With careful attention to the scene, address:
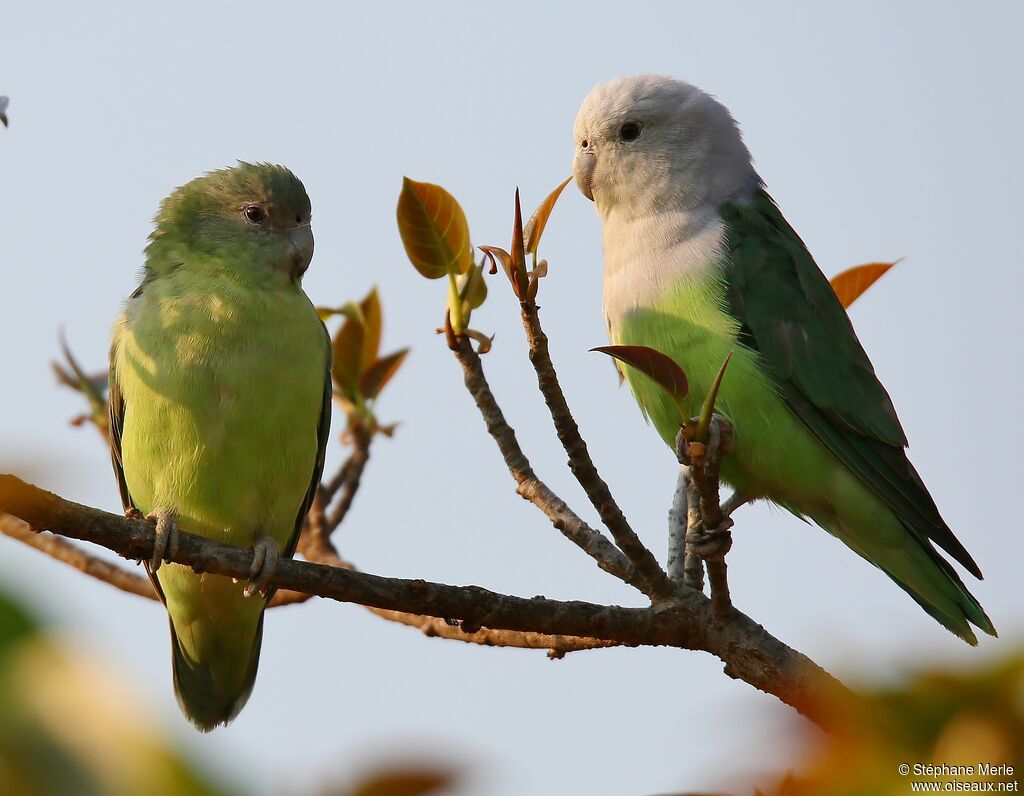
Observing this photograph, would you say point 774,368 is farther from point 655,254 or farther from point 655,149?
point 655,149

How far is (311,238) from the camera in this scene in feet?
17.6

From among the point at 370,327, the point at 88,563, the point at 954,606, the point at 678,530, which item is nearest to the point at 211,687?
the point at 88,563

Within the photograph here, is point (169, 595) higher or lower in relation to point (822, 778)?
higher

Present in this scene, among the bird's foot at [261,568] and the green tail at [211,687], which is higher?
the green tail at [211,687]

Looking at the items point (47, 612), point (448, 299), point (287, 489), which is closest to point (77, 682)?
point (47, 612)

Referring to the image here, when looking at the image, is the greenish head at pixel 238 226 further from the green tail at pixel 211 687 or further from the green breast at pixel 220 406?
the green tail at pixel 211 687

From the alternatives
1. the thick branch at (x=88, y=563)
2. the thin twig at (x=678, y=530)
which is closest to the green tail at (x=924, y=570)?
the thin twig at (x=678, y=530)

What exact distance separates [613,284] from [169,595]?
2421mm

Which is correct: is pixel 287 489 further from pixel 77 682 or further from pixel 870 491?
pixel 77 682

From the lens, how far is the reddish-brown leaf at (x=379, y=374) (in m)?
5.41

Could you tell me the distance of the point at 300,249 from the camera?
17.3 feet

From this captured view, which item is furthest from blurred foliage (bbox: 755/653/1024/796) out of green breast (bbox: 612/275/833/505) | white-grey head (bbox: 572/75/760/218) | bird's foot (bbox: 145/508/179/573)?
white-grey head (bbox: 572/75/760/218)

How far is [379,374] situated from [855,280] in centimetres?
219

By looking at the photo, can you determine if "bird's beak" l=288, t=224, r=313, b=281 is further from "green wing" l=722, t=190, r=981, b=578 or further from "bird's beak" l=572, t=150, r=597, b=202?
"green wing" l=722, t=190, r=981, b=578
